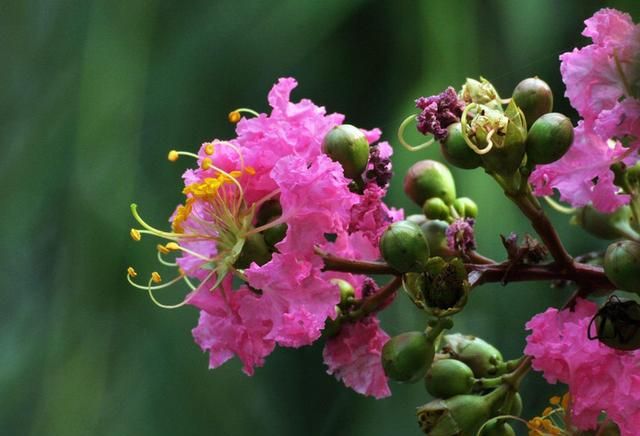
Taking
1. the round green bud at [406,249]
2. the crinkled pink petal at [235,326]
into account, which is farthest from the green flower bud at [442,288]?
the crinkled pink petal at [235,326]

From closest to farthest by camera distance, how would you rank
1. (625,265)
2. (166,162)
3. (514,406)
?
(625,265)
(514,406)
(166,162)

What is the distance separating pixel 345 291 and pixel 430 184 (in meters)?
0.10

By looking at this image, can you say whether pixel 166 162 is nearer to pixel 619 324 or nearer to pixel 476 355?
pixel 476 355

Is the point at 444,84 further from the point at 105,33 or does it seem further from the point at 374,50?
the point at 105,33

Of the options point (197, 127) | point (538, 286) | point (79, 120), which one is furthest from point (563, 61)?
point (79, 120)

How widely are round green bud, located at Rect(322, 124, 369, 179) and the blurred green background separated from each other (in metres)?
Result: 0.51

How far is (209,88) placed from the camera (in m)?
1.31

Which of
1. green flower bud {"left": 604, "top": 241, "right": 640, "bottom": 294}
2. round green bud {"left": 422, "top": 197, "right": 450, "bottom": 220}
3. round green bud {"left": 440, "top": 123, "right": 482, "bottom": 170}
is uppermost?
round green bud {"left": 440, "top": 123, "right": 482, "bottom": 170}

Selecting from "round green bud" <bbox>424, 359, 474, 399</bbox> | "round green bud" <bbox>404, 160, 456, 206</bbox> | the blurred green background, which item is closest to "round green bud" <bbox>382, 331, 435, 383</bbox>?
"round green bud" <bbox>424, 359, 474, 399</bbox>

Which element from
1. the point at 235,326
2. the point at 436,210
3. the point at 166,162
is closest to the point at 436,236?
A: the point at 436,210

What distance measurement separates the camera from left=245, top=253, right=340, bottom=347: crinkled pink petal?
638 millimetres

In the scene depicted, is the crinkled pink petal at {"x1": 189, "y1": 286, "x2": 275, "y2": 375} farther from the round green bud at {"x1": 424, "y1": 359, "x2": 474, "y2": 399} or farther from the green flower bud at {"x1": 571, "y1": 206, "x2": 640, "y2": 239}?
the green flower bud at {"x1": 571, "y1": 206, "x2": 640, "y2": 239}

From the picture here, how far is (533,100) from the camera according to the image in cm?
66

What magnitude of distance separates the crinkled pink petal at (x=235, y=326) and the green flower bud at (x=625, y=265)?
0.73ft
